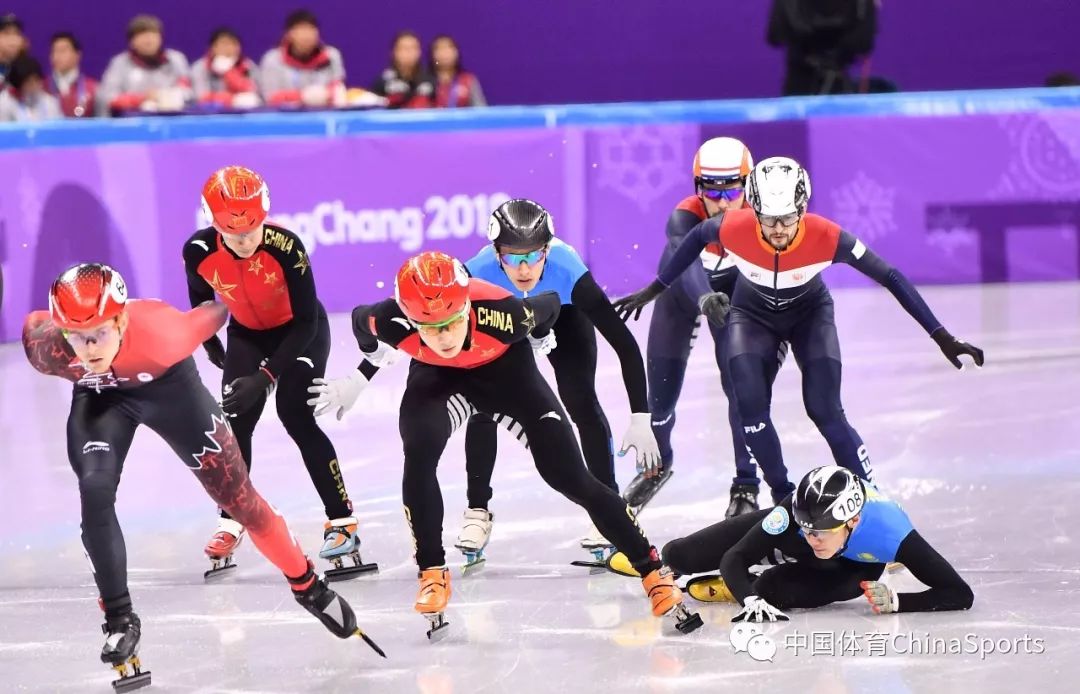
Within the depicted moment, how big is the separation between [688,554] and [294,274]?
1779 mm

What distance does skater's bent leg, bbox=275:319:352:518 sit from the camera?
602cm

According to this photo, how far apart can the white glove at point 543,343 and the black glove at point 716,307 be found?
2.17 ft

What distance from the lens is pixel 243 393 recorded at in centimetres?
561

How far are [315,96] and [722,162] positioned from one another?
19.1 ft

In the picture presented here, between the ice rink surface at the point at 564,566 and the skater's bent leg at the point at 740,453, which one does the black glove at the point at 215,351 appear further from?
the skater's bent leg at the point at 740,453

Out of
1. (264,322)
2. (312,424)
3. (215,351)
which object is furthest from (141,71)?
(312,424)

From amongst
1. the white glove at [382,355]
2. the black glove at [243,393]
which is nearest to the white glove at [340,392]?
the white glove at [382,355]

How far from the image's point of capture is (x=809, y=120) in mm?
11195

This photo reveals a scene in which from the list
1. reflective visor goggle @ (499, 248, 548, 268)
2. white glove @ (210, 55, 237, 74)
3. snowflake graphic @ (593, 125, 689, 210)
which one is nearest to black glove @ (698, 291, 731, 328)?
reflective visor goggle @ (499, 248, 548, 268)

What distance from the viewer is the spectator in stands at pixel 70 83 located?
1184 cm

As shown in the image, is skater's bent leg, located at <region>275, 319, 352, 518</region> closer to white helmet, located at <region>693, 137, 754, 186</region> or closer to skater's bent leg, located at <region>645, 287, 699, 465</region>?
skater's bent leg, located at <region>645, 287, 699, 465</region>

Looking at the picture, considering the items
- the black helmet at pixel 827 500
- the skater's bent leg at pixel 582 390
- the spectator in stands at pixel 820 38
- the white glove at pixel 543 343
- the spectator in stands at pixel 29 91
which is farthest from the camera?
the spectator in stands at pixel 820 38

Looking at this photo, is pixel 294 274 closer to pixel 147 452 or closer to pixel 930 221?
pixel 147 452

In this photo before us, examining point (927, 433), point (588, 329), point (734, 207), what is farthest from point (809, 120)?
point (588, 329)
